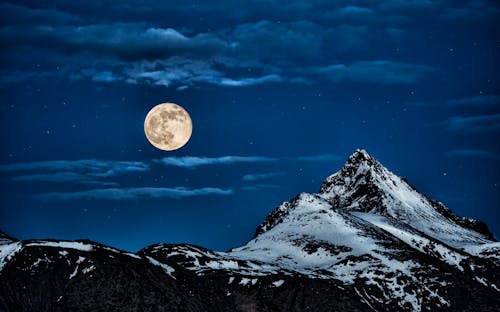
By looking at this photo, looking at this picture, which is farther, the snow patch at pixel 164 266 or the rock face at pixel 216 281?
the snow patch at pixel 164 266

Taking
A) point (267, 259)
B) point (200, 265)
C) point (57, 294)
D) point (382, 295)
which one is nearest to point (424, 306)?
point (382, 295)

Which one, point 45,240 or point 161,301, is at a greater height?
point 45,240

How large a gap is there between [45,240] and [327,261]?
78.1 meters

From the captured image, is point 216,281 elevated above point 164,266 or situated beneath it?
situated beneath

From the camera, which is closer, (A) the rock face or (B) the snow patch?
(A) the rock face

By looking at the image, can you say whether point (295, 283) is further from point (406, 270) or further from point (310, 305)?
point (406, 270)

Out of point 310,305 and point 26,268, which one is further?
point 310,305

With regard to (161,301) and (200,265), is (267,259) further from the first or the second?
(161,301)

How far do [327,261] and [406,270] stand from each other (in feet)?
73.2

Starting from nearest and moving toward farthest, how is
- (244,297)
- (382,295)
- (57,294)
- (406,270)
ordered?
(57,294) < (244,297) < (382,295) < (406,270)

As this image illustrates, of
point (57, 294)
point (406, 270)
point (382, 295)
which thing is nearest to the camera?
point (57, 294)

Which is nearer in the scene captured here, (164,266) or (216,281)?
(216,281)

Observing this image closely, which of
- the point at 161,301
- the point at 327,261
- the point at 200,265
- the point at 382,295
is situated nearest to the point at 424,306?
the point at 382,295

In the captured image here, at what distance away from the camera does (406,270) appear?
185 meters
